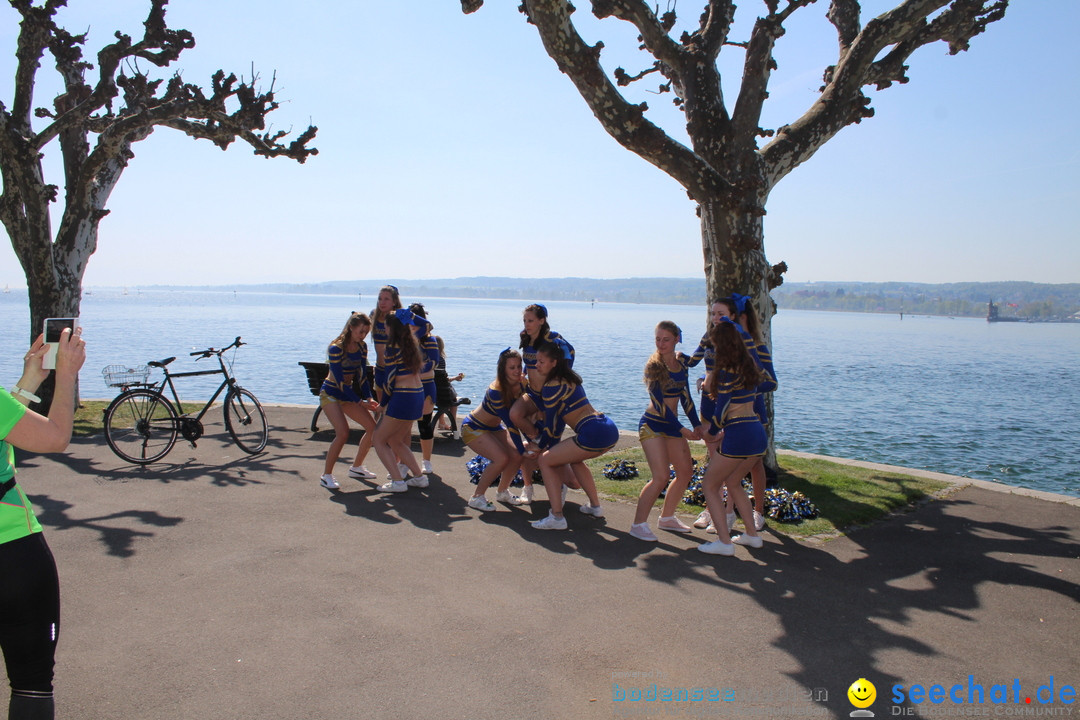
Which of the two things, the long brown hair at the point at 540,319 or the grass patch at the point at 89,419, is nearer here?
the long brown hair at the point at 540,319

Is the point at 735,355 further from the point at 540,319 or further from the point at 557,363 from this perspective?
Result: the point at 540,319

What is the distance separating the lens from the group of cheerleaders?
5961mm

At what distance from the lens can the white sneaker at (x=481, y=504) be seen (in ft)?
23.3

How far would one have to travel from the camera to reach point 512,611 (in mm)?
4668

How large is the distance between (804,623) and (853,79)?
6.78m

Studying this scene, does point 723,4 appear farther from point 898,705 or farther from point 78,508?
point 78,508

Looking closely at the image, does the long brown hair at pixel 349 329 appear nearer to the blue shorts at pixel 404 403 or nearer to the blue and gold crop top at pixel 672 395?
the blue shorts at pixel 404 403

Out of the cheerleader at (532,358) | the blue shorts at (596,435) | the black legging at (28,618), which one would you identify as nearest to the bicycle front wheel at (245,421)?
the cheerleader at (532,358)

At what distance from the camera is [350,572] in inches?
208

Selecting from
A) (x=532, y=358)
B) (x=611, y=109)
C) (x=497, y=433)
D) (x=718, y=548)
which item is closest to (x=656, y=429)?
(x=718, y=548)

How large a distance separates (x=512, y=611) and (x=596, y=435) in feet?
6.91

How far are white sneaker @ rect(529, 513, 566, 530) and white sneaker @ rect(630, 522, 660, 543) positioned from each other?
25.0 inches

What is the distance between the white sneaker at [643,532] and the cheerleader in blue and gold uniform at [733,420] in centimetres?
45

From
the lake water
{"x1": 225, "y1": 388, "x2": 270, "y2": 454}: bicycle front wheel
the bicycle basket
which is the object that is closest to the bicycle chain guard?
{"x1": 225, "y1": 388, "x2": 270, "y2": 454}: bicycle front wheel
